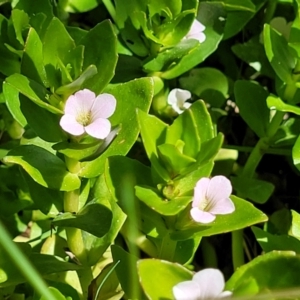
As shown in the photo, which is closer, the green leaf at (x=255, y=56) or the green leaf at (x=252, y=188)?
the green leaf at (x=252, y=188)

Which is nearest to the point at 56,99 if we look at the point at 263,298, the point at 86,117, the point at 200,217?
the point at 86,117

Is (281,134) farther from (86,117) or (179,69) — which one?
(86,117)

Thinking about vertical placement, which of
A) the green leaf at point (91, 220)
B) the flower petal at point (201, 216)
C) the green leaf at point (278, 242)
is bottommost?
the green leaf at point (278, 242)

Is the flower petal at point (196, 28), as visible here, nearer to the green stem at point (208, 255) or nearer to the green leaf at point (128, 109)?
the green leaf at point (128, 109)

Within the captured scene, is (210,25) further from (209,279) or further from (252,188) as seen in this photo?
(209,279)

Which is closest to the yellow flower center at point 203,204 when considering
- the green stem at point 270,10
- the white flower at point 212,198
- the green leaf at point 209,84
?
the white flower at point 212,198

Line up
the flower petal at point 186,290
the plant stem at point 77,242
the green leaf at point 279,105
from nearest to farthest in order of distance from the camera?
the flower petal at point 186,290, the plant stem at point 77,242, the green leaf at point 279,105

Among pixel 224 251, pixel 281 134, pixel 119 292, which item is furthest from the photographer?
pixel 224 251
